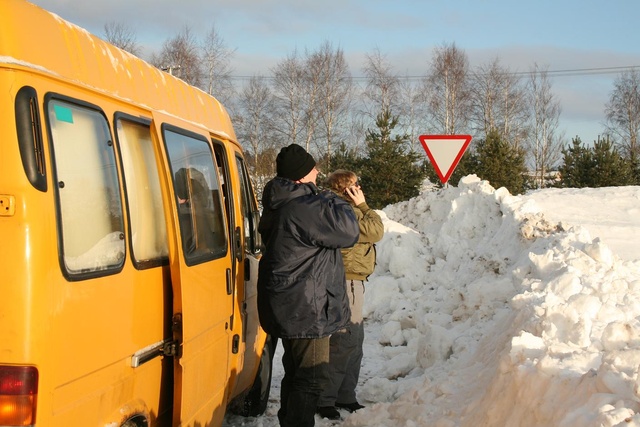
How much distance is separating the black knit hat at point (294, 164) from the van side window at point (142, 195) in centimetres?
105

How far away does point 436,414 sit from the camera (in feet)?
15.8

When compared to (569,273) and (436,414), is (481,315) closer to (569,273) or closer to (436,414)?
(569,273)

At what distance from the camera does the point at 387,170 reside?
1961 centimetres

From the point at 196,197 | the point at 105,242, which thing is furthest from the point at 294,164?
the point at 105,242

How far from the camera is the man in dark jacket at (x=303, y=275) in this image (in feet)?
14.2

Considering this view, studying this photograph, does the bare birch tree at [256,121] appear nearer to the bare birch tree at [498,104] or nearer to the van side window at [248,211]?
the bare birch tree at [498,104]

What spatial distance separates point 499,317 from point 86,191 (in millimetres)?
4726

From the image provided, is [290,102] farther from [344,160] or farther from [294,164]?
[294,164]

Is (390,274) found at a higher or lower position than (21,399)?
lower

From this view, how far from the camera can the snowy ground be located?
3738 mm

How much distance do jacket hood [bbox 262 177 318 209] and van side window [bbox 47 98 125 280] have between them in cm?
136

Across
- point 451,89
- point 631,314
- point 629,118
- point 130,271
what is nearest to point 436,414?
point 631,314

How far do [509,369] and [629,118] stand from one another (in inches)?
2042

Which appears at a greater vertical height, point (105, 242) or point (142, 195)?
point (142, 195)
